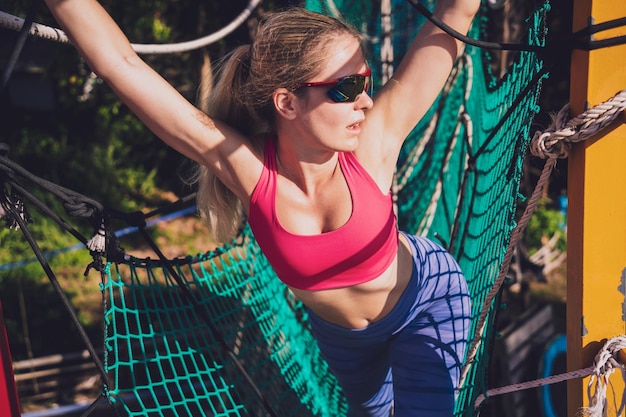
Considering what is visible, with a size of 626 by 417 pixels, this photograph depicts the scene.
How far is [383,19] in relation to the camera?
2.76m

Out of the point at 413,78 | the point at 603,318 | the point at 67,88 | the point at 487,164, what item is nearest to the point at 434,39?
the point at 413,78

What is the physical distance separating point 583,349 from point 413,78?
59cm

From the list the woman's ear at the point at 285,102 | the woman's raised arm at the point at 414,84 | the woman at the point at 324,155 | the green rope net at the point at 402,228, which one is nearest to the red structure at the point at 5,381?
the green rope net at the point at 402,228

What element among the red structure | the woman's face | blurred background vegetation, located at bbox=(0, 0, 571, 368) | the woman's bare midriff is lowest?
the red structure

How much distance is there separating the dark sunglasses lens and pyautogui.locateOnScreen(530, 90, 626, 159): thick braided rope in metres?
0.34

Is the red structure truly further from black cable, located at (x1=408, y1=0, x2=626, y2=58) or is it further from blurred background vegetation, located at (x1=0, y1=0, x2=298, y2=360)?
blurred background vegetation, located at (x1=0, y1=0, x2=298, y2=360)

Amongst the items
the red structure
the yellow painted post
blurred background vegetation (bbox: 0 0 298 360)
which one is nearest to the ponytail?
the red structure

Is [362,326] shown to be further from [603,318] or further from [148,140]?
[148,140]

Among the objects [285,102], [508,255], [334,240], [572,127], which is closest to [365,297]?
[334,240]

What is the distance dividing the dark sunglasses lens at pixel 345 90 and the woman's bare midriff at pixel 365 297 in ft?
1.23

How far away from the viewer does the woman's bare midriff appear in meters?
1.49

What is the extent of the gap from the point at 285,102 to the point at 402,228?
143 centimetres

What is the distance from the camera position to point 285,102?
1414 mm

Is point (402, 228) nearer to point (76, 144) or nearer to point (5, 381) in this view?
point (5, 381)
